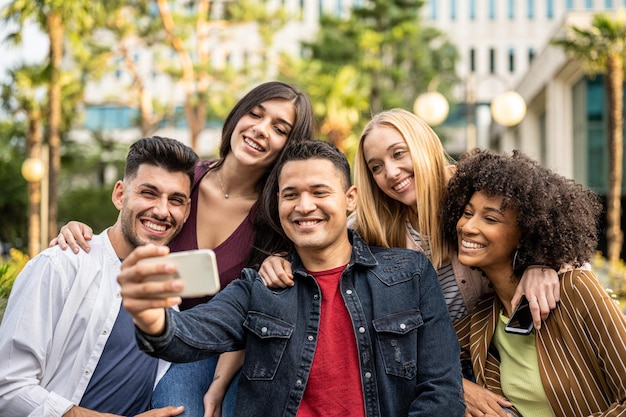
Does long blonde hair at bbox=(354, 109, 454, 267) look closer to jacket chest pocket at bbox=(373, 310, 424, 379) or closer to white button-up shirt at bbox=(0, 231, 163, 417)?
jacket chest pocket at bbox=(373, 310, 424, 379)

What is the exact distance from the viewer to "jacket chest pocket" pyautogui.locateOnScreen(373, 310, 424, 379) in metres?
3.01

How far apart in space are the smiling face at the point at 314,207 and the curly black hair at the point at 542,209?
0.77 meters

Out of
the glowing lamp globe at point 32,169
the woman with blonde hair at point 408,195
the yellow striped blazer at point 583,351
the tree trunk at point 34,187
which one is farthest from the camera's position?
the tree trunk at point 34,187

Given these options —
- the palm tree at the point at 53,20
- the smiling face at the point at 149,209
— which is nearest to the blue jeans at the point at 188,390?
the smiling face at the point at 149,209

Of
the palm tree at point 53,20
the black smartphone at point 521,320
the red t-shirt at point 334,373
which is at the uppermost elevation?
the palm tree at point 53,20

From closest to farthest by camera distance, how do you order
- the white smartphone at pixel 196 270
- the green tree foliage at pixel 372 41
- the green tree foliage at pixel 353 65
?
the white smartphone at pixel 196 270
the green tree foliage at pixel 353 65
the green tree foliage at pixel 372 41

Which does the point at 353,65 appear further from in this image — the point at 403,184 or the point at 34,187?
the point at 403,184

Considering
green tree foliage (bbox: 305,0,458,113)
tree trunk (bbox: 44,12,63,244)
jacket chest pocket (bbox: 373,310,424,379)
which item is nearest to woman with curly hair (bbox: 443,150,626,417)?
jacket chest pocket (bbox: 373,310,424,379)

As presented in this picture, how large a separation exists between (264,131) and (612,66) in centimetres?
1560

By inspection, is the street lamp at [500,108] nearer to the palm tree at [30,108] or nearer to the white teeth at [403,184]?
the white teeth at [403,184]

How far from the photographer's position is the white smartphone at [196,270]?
2.10 m

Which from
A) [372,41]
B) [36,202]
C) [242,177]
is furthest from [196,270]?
[372,41]

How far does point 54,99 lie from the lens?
18.9 metres

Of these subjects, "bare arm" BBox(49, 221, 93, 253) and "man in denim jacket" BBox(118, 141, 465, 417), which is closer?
"man in denim jacket" BBox(118, 141, 465, 417)
